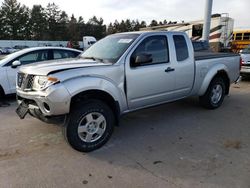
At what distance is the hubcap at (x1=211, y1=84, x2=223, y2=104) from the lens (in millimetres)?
5898

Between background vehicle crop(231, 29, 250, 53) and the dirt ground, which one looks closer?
the dirt ground

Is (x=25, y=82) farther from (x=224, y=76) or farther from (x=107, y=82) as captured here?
(x=224, y=76)

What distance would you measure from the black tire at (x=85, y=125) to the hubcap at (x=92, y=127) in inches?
0.9

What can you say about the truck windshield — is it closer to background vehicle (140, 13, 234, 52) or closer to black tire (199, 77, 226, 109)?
black tire (199, 77, 226, 109)

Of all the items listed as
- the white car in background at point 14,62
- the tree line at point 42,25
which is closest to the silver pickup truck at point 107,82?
the white car in background at point 14,62

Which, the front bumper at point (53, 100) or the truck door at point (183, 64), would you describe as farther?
the truck door at point (183, 64)

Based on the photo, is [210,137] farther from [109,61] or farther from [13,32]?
[13,32]

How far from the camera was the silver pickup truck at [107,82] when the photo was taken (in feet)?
11.4

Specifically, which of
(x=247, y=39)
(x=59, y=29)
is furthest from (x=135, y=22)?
(x=247, y=39)

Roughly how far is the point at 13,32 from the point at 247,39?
6869 cm

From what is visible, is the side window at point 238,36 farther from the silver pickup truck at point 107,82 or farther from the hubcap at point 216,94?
the silver pickup truck at point 107,82

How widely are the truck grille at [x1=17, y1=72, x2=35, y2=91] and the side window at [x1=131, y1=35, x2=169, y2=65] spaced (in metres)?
1.73

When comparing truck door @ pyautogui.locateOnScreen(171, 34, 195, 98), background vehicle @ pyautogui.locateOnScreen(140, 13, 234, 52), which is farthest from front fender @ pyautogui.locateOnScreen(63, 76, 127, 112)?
background vehicle @ pyautogui.locateOnScreen(140, 13, 234, 52)

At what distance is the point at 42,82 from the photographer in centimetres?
352
